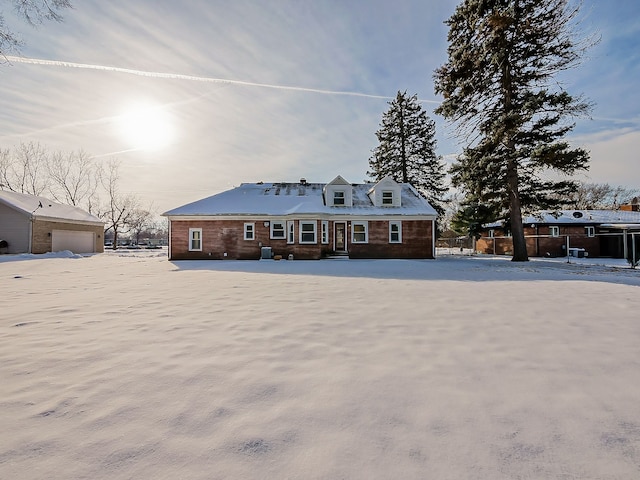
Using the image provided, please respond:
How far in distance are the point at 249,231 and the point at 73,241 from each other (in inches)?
698

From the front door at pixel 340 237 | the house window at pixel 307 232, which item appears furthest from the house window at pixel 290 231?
the front door at pixel 340 237

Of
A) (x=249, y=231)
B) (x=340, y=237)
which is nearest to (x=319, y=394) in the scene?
(x=249, y=231)

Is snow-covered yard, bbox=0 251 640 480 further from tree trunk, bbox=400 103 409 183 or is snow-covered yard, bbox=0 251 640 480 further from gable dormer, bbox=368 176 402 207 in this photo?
tree trunk, bbox=400 103 409 183

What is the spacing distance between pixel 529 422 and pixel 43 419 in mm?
3577

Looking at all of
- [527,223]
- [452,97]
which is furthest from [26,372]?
[527,223]

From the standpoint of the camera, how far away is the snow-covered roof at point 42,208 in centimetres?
2147

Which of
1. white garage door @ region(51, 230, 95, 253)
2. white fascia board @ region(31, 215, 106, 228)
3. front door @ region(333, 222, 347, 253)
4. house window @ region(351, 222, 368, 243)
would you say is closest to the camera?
house window @ region(351, 222, 368, 243)

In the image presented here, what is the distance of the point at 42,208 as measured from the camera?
934 inches

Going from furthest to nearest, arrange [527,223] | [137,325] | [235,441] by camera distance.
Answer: [527,223] → [137,325] → [235,441]

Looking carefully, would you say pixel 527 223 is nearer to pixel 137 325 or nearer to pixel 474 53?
pixel 474 53

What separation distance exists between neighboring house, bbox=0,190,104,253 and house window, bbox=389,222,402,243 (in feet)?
82.0

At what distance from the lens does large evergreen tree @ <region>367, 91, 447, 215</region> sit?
32.0m

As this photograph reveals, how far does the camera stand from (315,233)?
1898cm

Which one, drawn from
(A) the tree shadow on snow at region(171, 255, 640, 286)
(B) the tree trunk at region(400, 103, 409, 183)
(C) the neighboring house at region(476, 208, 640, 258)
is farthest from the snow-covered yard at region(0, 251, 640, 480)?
(B) the tree trunk at region(400, 103, 409, 183)
